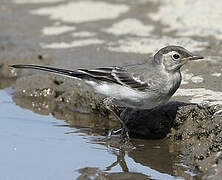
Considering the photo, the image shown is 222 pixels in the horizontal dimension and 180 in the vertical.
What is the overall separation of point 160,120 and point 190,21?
3.84 metres

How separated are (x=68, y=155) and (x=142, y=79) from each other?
1.35 metres

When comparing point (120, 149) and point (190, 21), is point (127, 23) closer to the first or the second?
point (190, 21)

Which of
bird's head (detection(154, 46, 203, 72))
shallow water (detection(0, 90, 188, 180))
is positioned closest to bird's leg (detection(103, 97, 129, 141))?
shallow water (detection(0, 90, 188, 180))

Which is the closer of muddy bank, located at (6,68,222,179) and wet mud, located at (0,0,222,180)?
muddy bank, located at (6,68,222,179)

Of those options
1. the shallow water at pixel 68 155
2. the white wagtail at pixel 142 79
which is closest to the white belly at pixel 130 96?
the white wagtail at pixel 142 79

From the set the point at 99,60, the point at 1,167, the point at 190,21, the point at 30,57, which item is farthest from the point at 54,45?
the point at 1,167

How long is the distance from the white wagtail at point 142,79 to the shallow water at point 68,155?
62 centimetres

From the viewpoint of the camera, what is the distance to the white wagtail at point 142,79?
7230 mm

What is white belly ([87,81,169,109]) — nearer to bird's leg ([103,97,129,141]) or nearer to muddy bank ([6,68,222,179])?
bird's leg ([103,97,129,141])

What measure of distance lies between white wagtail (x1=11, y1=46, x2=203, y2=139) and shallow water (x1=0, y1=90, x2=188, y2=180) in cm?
62

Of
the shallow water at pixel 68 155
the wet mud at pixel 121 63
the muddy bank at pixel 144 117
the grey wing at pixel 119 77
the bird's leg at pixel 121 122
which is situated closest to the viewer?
the shallow water at pixel 68 155

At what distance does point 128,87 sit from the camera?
741cm

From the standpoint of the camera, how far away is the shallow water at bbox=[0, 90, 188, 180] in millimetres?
6500

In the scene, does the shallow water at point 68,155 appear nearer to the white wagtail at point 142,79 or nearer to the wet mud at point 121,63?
the wet mud at point 121,63
